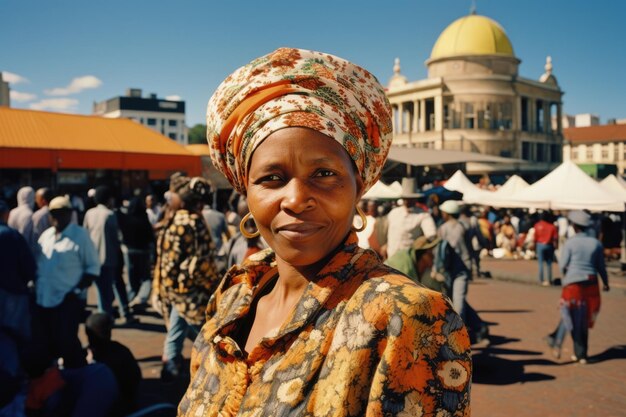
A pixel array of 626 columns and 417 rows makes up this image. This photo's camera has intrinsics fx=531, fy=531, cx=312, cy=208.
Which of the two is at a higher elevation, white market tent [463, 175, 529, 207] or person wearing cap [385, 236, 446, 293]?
white market tent [463, 175, 529, 207]

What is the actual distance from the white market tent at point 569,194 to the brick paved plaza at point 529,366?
328 centimetres

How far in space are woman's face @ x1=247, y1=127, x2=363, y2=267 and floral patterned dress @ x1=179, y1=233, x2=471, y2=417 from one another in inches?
2.8

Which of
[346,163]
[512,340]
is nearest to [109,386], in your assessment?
[346,163]

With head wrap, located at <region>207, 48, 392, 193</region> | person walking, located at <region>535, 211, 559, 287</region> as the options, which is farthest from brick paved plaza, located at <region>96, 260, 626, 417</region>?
head wrap, located at <region>207, 48, 392, 193</region>

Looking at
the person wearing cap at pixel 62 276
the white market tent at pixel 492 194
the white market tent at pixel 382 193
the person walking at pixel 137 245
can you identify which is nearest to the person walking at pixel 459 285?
the person wearing cap at pixel 62 276

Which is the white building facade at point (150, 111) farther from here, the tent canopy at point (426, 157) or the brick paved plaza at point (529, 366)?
the brick paved plaza at point (529, 366)

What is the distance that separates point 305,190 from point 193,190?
13.2ft

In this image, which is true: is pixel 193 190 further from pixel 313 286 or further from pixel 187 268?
pixel 313 286

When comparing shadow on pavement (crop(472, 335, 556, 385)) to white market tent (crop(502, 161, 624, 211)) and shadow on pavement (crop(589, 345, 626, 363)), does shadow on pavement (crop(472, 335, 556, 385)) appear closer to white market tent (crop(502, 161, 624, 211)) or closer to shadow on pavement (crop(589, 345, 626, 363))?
shadow on pavement (crop(589, 345, 626, 363))

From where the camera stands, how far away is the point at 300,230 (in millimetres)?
1281

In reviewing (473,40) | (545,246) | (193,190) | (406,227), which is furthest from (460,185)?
(473,40)

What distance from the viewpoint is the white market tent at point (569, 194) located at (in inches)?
521

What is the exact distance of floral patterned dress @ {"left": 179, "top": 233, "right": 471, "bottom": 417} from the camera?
40.6 inches

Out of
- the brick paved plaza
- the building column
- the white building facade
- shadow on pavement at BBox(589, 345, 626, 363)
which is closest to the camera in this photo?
the brick paved plaza
